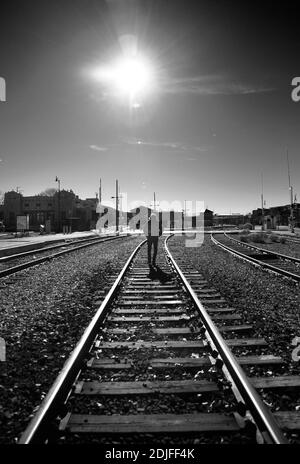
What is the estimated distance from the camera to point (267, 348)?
4453 millimetres

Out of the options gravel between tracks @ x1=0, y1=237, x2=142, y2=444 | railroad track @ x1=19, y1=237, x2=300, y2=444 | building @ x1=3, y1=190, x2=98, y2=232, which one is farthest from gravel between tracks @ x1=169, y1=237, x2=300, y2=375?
building @ x1=3, y1=190, x2=98, y2=232

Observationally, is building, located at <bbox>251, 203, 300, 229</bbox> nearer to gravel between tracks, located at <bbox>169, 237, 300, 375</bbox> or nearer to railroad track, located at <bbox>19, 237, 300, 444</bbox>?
gravel between tracks, located at <bbox>169, 237, 300, 375</bbox>

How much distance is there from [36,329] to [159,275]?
5.34m

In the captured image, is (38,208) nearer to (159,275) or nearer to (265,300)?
(159,275)

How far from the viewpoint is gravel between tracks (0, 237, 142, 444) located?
125 inches

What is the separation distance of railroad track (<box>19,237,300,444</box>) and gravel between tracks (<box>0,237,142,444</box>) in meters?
0.26

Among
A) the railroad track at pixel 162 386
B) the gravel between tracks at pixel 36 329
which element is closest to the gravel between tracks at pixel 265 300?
the railroad track at pixel 162 386

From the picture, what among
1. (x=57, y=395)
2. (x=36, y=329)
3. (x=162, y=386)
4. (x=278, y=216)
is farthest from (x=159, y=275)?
(x=278, y=216)

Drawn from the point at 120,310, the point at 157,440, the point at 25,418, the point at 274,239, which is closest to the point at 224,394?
the point at 157,440

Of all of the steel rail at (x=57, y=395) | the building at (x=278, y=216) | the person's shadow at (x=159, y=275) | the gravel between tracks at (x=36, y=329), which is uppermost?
the building at (x=278, y=216)

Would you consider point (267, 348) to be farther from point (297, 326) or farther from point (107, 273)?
point (107, 273)

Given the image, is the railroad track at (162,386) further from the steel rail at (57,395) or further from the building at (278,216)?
the building at (278,216)

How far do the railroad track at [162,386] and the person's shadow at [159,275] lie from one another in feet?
11.9

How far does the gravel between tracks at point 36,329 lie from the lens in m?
3.17
